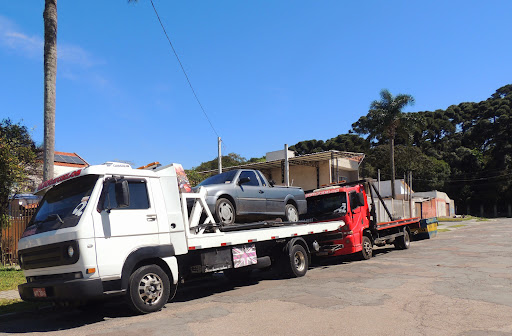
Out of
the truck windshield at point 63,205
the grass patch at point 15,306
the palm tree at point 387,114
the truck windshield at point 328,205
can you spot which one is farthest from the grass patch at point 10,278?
the palm tree at point 387,114

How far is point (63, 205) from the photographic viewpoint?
6.85 metres

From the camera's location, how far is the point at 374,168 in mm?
64438

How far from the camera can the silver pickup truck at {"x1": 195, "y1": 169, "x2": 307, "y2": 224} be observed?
9.03 metres

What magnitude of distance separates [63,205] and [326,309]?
456 cm

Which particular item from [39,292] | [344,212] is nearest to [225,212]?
[39,292]

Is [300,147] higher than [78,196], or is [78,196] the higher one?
[300,147]

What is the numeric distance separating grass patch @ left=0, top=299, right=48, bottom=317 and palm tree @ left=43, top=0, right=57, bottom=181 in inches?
151

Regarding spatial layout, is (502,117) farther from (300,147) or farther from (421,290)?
(421,290)

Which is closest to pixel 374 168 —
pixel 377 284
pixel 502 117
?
pixel 502 117

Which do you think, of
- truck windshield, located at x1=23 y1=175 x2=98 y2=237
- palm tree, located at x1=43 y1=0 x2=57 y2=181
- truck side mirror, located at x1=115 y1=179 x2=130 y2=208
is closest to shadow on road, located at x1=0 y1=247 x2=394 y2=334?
truck windshield, located at x1=23 y1=175 x2=98 y2=237

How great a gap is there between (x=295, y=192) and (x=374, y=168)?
55386 mm

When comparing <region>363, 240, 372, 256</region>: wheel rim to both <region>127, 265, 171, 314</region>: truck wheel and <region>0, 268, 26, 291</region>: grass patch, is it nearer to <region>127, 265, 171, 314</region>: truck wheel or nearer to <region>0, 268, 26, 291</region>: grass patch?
<region>127, 265, 171, 314</region>: truck wheel

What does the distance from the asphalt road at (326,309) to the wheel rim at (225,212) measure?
1544 millimetres

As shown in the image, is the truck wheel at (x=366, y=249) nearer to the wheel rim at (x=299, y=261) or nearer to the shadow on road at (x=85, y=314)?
the wheel rim at (x=299, y=261)
